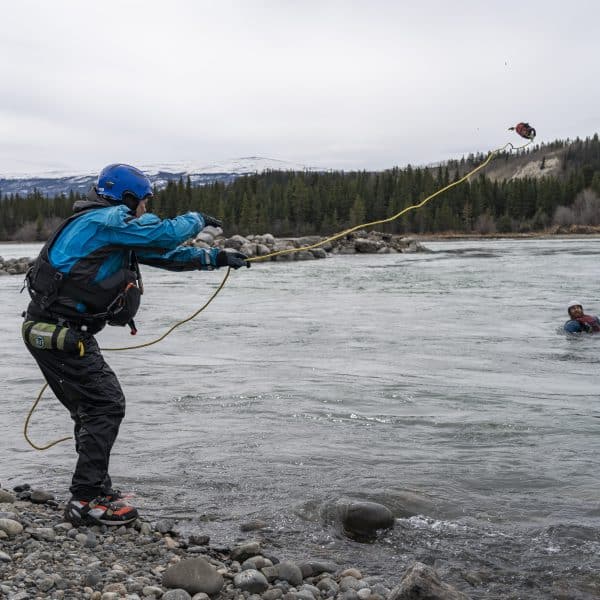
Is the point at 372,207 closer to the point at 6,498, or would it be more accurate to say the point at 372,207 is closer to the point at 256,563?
the point at 6,498

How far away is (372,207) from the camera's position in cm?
13125

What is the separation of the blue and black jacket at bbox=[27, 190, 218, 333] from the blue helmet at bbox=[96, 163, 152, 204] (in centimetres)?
7

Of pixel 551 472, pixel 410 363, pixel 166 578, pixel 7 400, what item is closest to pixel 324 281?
pixel 410 363

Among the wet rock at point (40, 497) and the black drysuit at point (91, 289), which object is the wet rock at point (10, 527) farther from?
the wet rock at point (40, 497)

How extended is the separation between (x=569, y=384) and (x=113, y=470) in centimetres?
718

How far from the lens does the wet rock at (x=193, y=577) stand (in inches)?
178

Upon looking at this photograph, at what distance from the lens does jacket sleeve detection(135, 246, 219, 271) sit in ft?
19.0

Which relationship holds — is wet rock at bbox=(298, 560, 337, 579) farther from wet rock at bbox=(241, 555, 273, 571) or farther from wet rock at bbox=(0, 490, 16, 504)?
wet rock at bbox=(0, 490, 16, 504)

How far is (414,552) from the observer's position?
18.0ft

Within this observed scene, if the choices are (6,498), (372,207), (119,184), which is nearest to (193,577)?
(6,498)

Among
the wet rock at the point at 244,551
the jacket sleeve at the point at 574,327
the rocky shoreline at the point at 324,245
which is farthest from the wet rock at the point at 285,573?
the rocky shoreline at the point at 324,245

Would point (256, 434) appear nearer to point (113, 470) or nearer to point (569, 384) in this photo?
point (113, 470)

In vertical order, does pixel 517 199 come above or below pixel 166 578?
above

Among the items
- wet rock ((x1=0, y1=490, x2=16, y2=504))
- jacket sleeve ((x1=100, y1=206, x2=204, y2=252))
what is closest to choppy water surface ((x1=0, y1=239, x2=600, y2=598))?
wet rock ((x1=0, y1=490, x2=16, y2=504))
